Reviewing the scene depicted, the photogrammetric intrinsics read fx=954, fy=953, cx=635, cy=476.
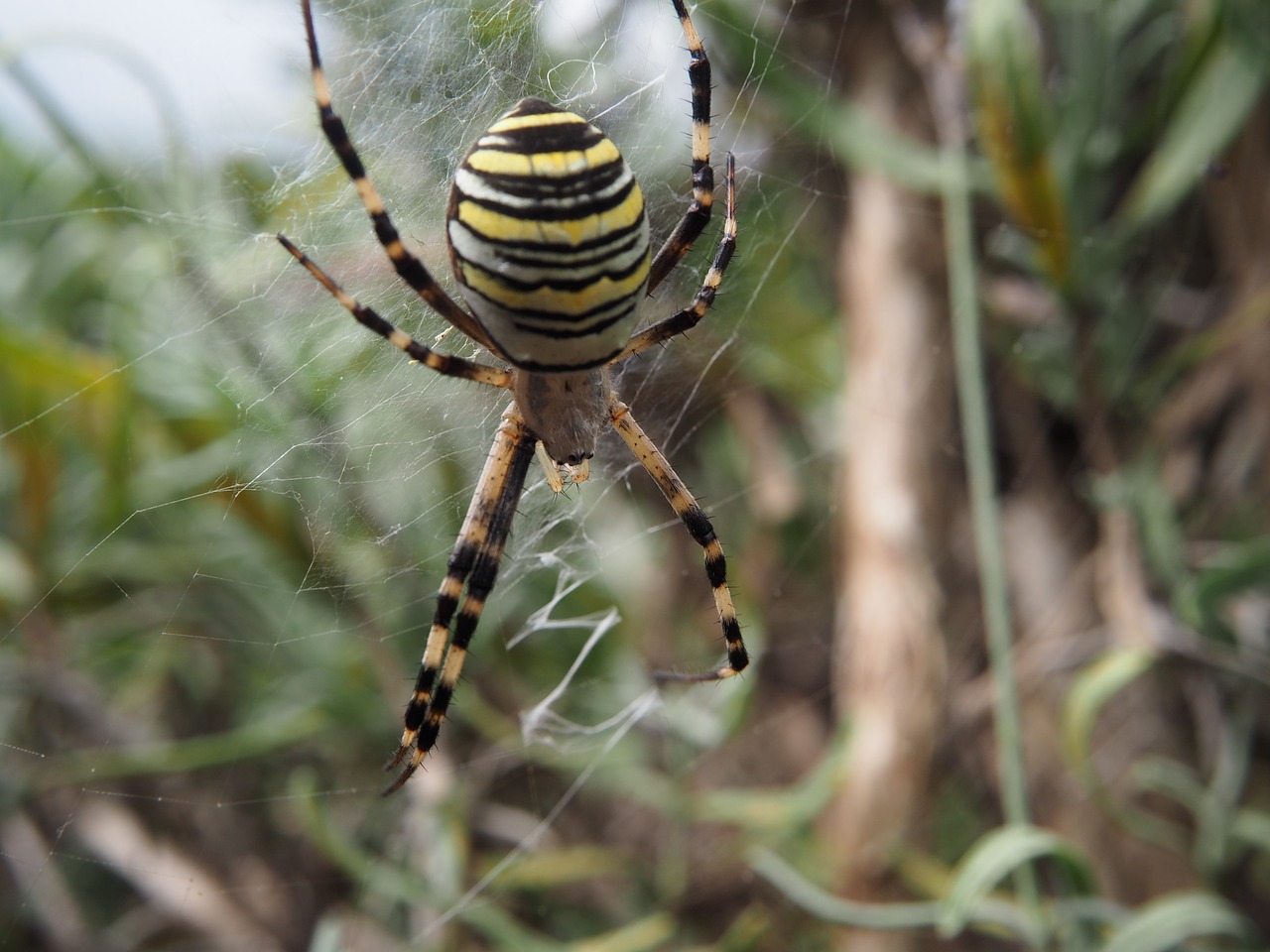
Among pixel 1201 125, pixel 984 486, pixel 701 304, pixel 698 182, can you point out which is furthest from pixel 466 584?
pixel 1201 125

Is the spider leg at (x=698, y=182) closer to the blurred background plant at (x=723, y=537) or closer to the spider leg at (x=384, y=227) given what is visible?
the blurred background plant at (x=723, y=537)

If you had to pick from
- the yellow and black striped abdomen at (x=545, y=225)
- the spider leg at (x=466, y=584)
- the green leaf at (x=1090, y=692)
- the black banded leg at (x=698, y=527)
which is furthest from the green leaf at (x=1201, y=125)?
the spider leg at (x=466, y=584)

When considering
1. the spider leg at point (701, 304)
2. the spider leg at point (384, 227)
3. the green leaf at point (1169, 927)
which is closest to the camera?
the spider leg at point (384, 227)

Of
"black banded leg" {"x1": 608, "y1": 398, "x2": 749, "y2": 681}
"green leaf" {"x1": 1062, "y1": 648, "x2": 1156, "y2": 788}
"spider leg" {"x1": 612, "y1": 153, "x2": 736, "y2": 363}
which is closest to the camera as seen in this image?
"spider leg" {"x1": 612, "y1": 153, "x2": 736, "y2": 363}

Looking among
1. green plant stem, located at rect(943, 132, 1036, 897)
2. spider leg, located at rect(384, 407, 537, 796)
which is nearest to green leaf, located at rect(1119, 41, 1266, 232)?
green plant stem, located at rect(943, 132, 1036, 897)

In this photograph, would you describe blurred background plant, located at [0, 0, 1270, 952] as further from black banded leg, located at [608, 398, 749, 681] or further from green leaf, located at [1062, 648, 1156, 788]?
black banded leg, located at [608, 398, 749, 681]

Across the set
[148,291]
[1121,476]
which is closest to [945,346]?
[1121,476]

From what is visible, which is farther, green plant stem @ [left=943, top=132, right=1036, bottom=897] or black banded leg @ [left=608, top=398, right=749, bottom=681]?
black banded leg @ [left=608, top=398, right=749, bottom=681]
